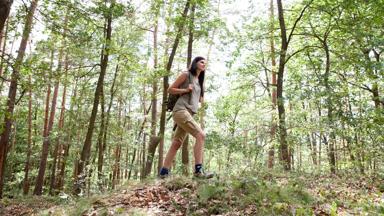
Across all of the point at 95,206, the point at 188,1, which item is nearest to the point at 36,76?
the point at 95,206

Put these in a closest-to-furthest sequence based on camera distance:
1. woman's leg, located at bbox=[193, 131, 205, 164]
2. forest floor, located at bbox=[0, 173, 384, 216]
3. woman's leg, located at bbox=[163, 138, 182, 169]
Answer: forest floor, located at bbox=[0, 173, 384, 216] → woman's leg, located at bbox=[193, 131, 205, 164] → woman's leg, located at bbox=[163, 138, 182, 169]

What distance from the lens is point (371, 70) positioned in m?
8.88

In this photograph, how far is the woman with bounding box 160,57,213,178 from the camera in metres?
5.36

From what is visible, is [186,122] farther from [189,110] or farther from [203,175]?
[203,175]

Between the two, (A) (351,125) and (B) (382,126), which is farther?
(A) (351,125)

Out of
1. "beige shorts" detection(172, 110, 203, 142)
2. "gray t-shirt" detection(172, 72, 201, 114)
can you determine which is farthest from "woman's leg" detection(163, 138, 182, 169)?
"gray t-shirt" detection(172, 72, 201, 114)

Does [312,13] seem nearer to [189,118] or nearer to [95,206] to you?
[189,118]

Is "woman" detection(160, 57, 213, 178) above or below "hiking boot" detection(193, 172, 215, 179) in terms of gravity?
above

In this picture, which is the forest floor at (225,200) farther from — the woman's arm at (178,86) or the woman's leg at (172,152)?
the woman's arm at (178,86)

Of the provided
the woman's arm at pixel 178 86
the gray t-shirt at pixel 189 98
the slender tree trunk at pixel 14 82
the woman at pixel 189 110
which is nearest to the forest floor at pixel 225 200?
the woman at pixel 189 110

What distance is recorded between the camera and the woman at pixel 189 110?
5.36m

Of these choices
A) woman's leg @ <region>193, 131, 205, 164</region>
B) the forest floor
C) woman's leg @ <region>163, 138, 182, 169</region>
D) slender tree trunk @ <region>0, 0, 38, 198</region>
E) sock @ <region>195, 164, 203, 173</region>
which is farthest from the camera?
slender tree trunk @ <region>0, 0, 38, 198</region>

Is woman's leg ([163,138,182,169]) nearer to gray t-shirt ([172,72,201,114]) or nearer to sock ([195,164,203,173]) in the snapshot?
sock ([195,164,203,173])

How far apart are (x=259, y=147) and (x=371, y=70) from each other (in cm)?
374
